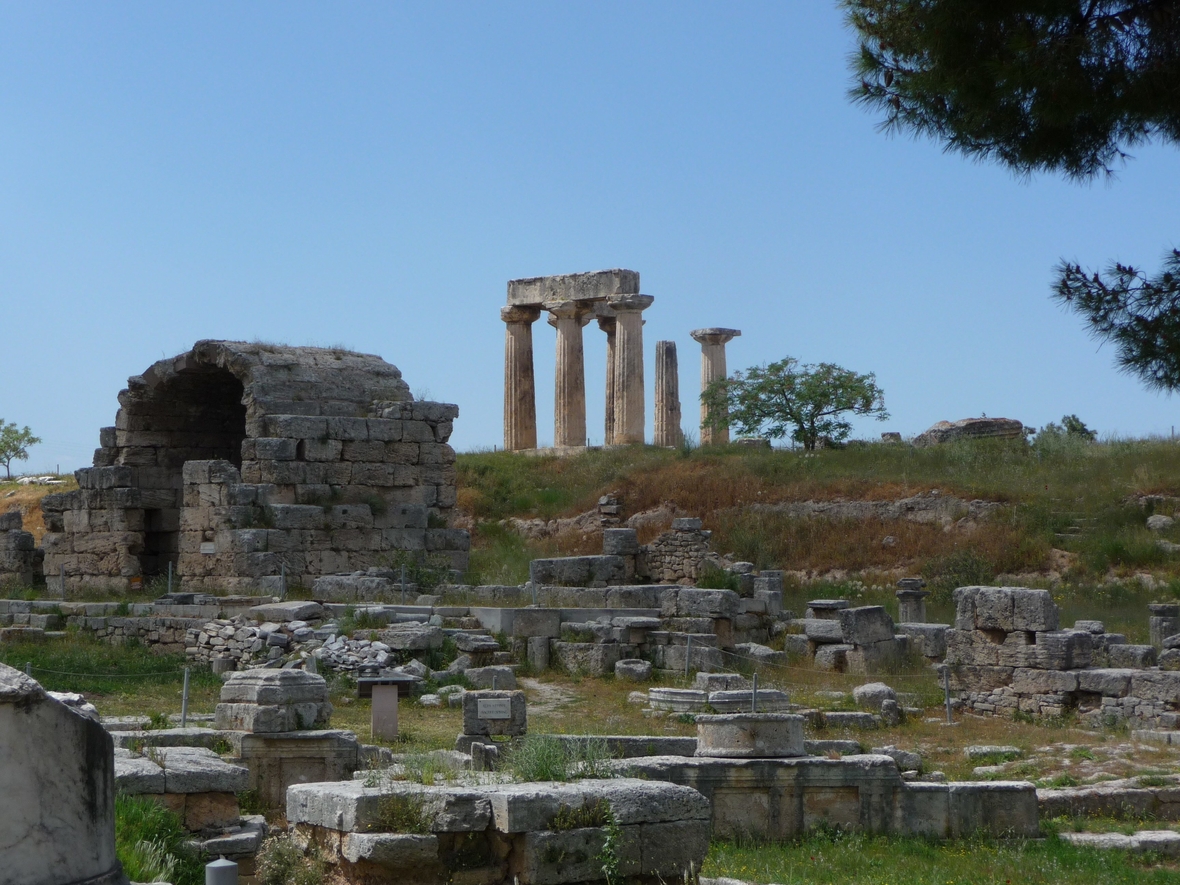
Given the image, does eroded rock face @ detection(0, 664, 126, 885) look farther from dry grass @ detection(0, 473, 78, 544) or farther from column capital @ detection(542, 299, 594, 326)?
column capital @ detection(542, 299, 594, 326)

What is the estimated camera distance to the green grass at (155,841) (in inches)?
291

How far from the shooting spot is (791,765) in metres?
10.4

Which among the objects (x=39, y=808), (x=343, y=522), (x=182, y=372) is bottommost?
(x=39, y=808)

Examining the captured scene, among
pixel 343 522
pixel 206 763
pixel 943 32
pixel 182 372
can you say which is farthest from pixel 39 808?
pixel 182 372

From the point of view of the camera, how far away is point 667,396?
44.2 metres

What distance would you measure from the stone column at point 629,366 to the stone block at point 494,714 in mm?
29100

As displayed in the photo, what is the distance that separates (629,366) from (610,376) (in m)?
0.93

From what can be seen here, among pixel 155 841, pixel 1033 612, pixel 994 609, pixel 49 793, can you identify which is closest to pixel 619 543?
pixel 994 609

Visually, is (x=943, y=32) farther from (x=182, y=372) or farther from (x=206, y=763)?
(x=182, y=372)

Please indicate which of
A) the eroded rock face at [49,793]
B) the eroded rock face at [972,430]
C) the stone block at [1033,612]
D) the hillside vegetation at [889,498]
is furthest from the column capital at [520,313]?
the eroded rock face at [49,793]

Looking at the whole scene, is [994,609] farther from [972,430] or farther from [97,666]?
[972,430]

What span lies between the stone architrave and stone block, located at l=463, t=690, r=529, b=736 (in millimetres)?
29828

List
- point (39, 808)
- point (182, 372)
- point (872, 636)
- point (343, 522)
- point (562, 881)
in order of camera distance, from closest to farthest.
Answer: point (39, 808)
point (562, 881)
point (872, 636)
point (343, 522)
point (182, 372)

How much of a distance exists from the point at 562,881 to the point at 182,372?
1730 cm
